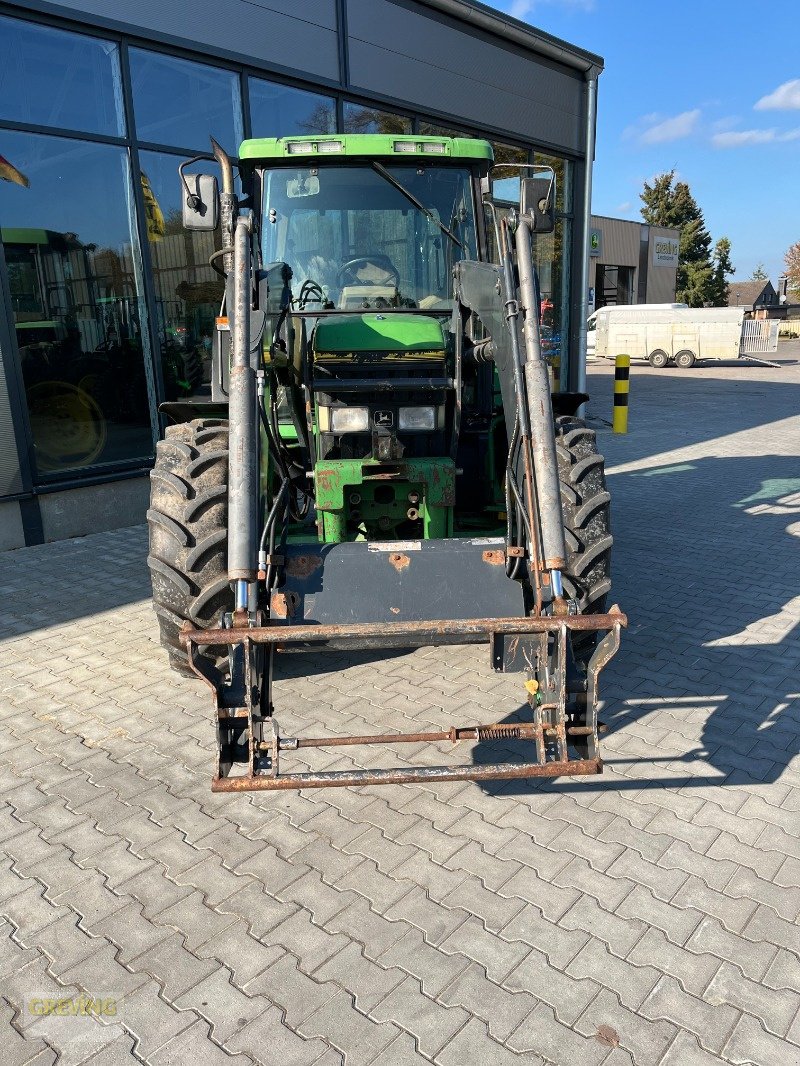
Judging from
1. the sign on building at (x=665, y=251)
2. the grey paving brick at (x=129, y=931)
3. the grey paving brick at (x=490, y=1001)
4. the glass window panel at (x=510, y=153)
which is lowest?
the grey paving brick at (x=490, y=1001)

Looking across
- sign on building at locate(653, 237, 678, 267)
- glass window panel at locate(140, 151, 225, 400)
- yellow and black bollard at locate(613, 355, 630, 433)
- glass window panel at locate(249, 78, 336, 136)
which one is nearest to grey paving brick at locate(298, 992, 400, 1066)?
glass window panel at locate(140, 151, 225, 400)

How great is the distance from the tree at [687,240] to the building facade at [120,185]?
44062mm

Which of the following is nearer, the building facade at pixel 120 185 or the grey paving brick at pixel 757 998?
the grey paving brick at pixel 757 998

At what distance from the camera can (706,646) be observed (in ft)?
16.3

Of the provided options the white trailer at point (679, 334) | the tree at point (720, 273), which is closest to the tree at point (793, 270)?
the tree at point (720, 273)

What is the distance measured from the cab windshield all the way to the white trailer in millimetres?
25035

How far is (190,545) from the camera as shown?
156 inches

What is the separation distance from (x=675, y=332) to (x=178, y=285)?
2290 cm

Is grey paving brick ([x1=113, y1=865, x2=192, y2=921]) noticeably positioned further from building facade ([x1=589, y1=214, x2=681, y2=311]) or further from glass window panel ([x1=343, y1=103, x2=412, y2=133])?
building facade ([x1=589, y1=214, x2=681, y2=311])

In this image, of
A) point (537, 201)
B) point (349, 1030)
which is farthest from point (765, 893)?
point (537, 201)

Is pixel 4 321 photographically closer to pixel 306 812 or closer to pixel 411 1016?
pixel 306 812

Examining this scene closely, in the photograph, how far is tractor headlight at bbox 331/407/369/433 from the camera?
13.8ft

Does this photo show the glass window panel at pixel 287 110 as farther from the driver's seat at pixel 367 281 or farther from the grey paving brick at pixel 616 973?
the grey paving brick at pixel 616 973

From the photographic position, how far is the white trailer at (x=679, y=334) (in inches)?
1072
